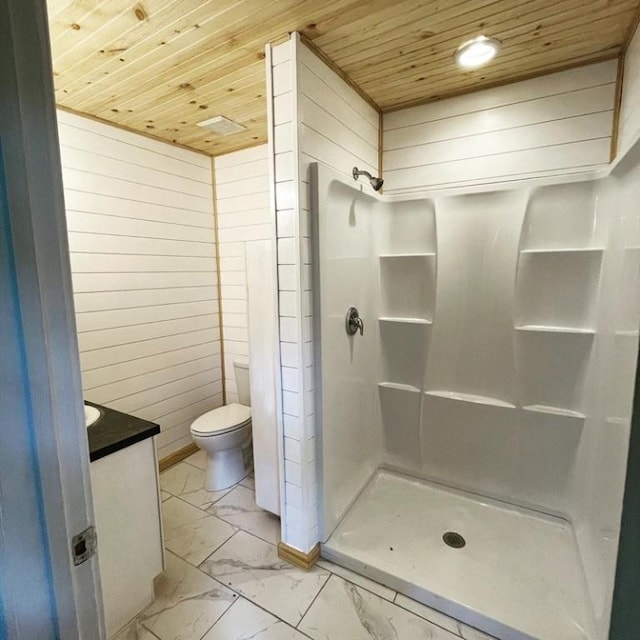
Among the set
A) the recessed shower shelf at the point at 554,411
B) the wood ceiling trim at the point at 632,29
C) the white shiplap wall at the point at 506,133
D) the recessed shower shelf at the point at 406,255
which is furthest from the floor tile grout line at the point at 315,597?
the wood ceiling trim at the point at 632,29

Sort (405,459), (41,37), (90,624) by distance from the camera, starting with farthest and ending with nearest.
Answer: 1. (405,459)
2. (90,624)
3. (41,37)

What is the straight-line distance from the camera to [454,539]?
189 centimetres

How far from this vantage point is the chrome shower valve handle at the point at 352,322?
199cm

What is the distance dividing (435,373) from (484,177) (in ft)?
3.93

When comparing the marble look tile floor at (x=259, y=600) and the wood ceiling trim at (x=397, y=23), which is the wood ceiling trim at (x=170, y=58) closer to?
the wood ceiling trim at (x=397, y=23)

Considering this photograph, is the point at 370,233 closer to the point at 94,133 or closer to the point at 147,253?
the point at 147,253

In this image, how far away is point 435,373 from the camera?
91.1 inches

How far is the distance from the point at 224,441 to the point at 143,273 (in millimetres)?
1268

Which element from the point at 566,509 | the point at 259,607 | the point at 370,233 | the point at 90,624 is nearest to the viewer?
the point at 90,624

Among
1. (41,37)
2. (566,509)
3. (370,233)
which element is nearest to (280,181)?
(370,233)

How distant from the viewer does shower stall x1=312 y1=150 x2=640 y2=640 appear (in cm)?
152

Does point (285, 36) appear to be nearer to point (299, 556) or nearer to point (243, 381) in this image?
point (243, 381)

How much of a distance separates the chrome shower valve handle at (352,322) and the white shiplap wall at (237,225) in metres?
1.00

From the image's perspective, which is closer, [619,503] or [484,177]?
[619,503]
